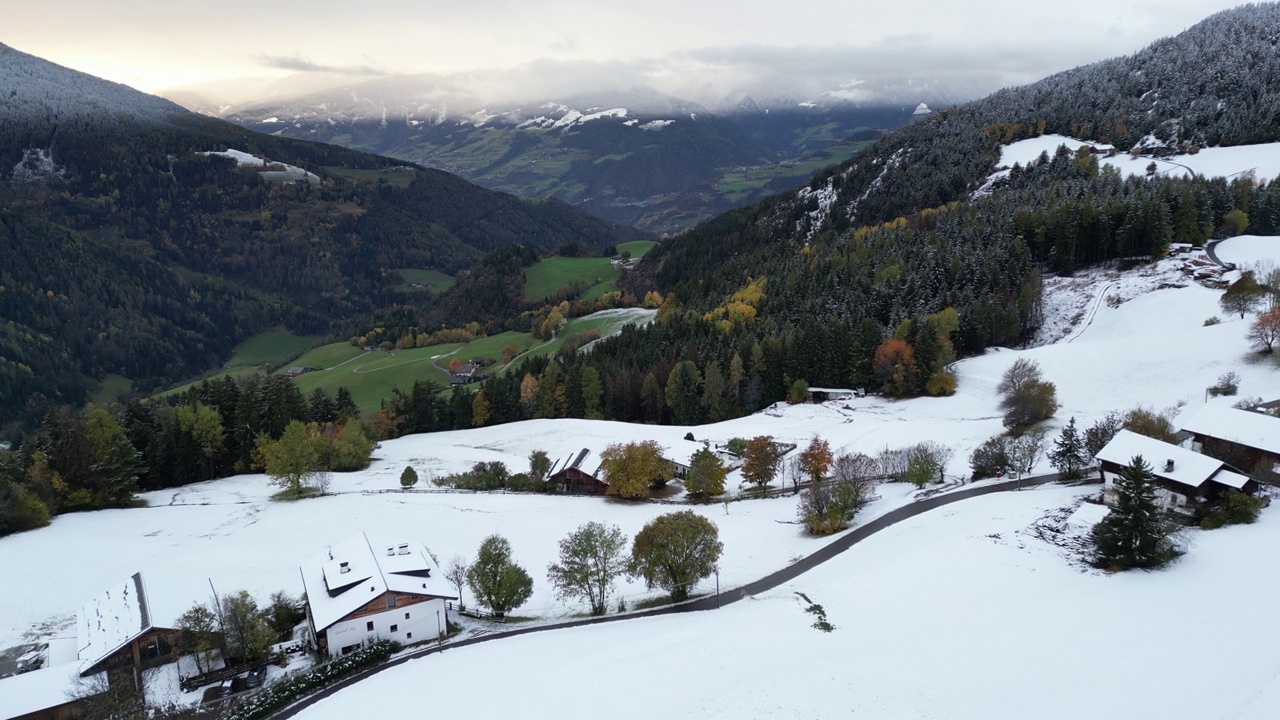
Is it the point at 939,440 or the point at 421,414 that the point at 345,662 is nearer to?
Result: the point at 939,440

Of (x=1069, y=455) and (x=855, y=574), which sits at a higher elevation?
(x=1069, y=455)

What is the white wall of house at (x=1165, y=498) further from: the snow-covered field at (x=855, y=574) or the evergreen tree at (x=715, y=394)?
the evergreen tree at (x=715, y=394)

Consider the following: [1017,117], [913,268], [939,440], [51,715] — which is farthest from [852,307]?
[1017,117]

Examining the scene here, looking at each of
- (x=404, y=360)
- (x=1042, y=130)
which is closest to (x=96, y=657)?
(x=404, y=360)

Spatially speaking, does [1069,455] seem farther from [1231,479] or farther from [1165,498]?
[1231,479]

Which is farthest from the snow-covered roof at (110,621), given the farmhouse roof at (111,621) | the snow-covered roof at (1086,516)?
the snow-covered roof at (1086,516)

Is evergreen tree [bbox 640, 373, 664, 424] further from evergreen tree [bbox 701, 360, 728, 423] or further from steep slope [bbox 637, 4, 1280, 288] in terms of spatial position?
steep slope [bbox 637, 4, 1280, 288]
